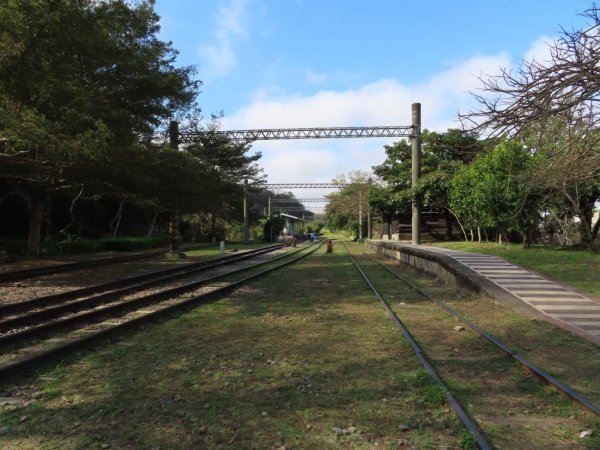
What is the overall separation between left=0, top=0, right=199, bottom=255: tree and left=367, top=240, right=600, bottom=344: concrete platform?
35.9ft

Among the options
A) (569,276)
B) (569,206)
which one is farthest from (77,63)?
(569,206)

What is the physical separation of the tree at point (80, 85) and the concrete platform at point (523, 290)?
10.9 metres

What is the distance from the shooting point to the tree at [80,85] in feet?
42.2

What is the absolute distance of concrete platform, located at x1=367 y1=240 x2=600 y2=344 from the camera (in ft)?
30.4

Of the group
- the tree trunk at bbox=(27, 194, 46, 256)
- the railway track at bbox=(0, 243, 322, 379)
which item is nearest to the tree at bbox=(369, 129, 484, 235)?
the railway track at bbox=(0, 243, 322, 379)

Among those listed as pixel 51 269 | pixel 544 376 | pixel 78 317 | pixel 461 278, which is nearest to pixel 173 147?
pixel 51 269

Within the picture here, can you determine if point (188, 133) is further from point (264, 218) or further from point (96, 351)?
point (264, 218)

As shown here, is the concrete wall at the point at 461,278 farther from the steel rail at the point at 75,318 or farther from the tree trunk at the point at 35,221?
the tree trunk at the point at 35,221

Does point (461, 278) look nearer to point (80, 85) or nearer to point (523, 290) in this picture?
point (523, 290)

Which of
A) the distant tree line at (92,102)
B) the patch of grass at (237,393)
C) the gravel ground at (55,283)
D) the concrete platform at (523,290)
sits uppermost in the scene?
the distant tree line at (92,102)

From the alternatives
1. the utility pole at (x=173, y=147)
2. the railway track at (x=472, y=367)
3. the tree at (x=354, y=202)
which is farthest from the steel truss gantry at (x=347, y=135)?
the tree at (x=354, y=202)

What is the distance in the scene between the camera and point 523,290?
1247 cm

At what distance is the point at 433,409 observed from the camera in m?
4.91

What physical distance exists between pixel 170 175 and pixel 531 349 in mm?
17482
